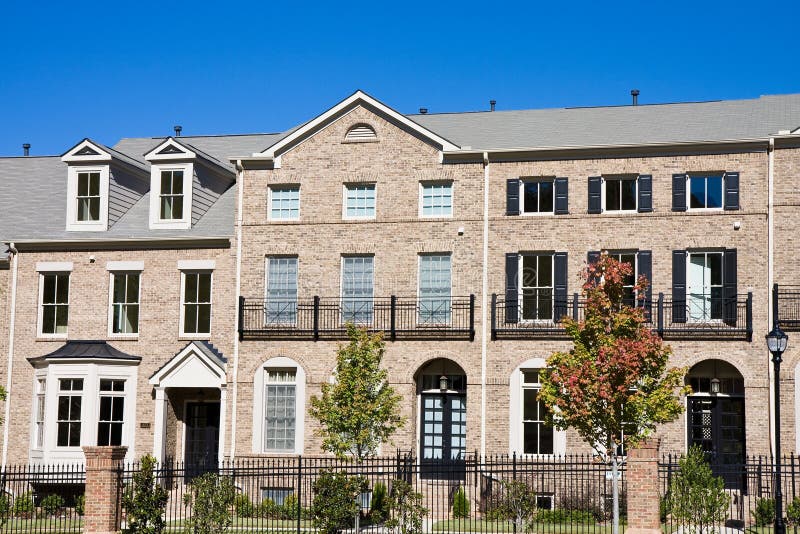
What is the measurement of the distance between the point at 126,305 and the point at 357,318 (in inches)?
313

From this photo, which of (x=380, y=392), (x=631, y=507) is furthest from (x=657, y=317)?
(x=631, y=507)

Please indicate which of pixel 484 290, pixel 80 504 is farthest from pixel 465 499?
pixel 80 504

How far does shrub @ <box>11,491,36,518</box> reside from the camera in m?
33.2

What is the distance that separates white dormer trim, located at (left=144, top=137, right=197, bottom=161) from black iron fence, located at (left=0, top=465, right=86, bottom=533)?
10536 millimetres

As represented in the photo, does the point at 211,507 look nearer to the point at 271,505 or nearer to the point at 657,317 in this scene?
the point at 271,505

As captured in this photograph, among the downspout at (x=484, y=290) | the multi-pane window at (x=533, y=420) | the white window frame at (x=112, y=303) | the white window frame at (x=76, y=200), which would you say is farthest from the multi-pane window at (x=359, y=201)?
the white window frame at (x=76, y=200)

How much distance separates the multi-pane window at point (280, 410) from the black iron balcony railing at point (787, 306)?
48.2 feet

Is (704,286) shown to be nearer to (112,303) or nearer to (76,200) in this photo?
(112,303)

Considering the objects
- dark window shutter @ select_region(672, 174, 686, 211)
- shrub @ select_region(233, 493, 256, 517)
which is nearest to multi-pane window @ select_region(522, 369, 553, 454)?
dark window shutter @ select_region(672, 174, 686, 211)

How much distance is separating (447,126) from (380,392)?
11.9 metres

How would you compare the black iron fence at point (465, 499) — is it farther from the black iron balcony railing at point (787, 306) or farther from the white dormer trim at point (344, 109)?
the white dormer trim at point (344, 109)

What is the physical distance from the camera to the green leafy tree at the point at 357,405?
31062 millimetres

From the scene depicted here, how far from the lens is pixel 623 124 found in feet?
122

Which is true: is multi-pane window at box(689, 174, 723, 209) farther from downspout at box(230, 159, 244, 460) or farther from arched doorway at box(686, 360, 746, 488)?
downspout at box(230, 159, 244, 460)
